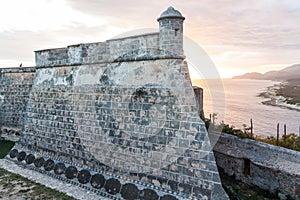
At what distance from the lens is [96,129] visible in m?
8.17

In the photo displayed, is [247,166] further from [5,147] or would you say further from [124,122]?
[5,147]

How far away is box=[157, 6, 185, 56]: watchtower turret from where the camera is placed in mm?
6566

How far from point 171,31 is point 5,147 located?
10.6 meters

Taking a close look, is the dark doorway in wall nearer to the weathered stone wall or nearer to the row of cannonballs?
the weathered stone wall

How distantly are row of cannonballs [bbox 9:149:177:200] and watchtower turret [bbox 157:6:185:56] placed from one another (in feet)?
12.9

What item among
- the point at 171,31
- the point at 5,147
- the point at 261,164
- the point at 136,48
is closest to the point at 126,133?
the point at 136,48

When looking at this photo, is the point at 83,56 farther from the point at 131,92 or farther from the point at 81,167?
the point at 81,167

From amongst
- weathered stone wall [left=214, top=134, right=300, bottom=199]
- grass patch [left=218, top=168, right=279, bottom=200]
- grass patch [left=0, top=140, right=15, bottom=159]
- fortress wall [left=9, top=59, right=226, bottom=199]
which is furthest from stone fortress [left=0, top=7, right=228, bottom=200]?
weathered stone wall [left=214, top=134, right=300, bottom=199]

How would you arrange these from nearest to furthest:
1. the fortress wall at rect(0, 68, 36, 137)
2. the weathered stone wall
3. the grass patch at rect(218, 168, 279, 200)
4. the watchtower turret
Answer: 1. the watchtower turret
2. the grass patch at rect(218, 168, 279, 200)
3. the weathered stone wall
4. the fortress wall at rect(0, 68, 36, 137)

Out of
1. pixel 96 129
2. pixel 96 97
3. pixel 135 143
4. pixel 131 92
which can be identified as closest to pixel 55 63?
pixel 96 97

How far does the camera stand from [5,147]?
1231cm

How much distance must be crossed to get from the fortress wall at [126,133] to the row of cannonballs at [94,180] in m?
0.03

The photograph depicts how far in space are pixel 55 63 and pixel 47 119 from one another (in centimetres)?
226

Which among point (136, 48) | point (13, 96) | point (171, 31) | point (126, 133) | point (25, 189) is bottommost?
point (25, 189)
